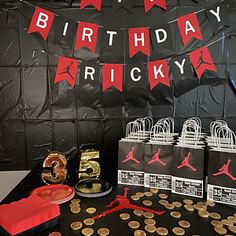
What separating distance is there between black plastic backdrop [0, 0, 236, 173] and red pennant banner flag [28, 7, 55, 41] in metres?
0.05

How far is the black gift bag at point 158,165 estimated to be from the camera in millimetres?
1305

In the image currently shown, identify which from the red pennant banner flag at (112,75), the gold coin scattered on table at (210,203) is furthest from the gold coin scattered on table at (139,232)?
the red pennant banner flag at (112,75)

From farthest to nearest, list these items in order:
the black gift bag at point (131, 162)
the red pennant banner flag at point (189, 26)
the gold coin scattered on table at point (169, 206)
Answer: the red pennant banner flag at point (189, 26)
the black gift bag at point (131, 162)
the gold coin scattered on table at point (169, 206)

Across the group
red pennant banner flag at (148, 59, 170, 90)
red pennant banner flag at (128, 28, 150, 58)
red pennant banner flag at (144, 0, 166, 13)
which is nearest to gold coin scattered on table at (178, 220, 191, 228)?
red pennant banner flag at (148, 59, 170, 90)

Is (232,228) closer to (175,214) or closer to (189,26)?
(175,214)

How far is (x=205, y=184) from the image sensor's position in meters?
1.24

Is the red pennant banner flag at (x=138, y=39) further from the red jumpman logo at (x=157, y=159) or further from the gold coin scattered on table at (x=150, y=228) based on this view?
the gold coin scattered on table at (x=150, y=228)

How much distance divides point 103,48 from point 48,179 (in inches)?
40.5

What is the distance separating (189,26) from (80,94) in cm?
91

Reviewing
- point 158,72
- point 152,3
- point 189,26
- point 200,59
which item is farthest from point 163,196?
point 152,3

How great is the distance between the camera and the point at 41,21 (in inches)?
73.6

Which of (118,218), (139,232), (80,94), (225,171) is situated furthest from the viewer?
(80,94)

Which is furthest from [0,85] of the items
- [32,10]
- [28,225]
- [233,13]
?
[233,13]

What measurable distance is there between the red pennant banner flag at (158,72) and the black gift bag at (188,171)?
2.52 ft
